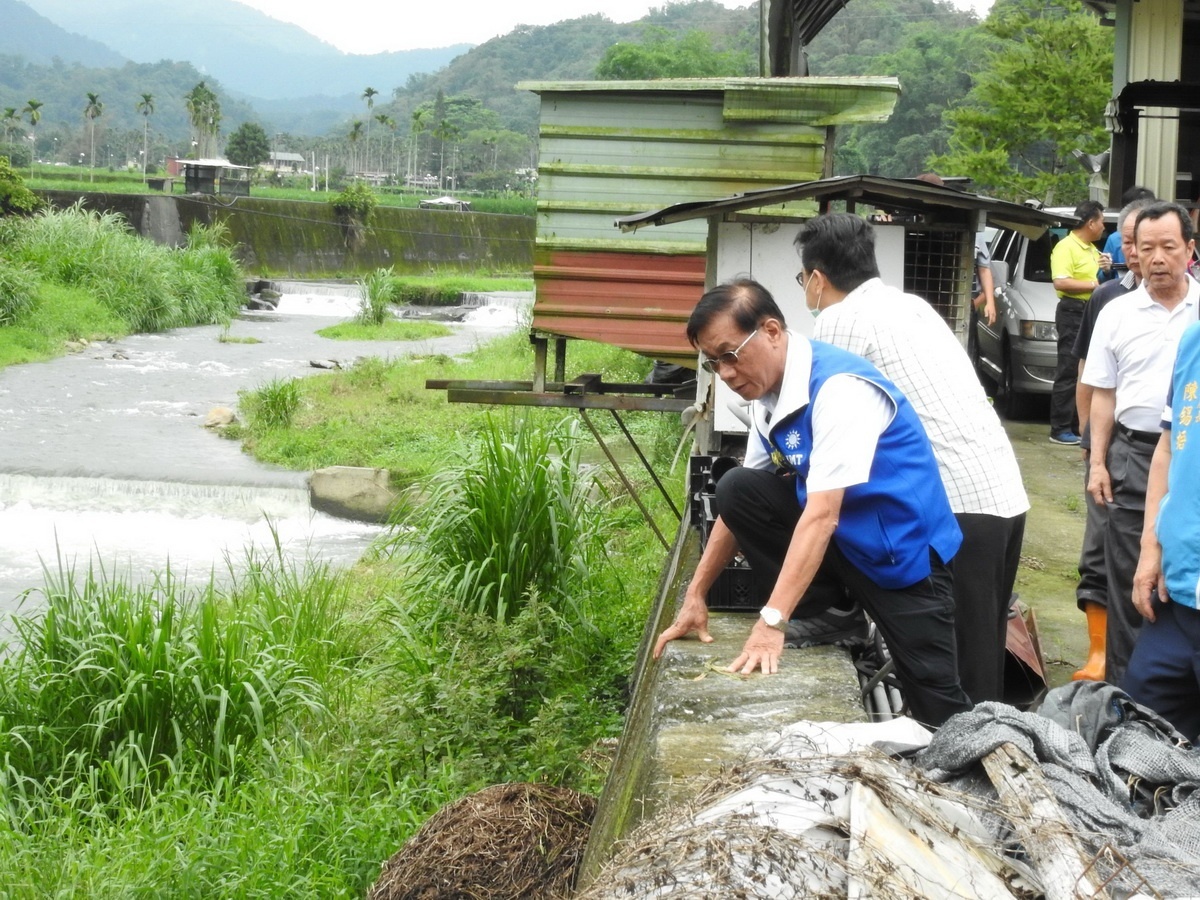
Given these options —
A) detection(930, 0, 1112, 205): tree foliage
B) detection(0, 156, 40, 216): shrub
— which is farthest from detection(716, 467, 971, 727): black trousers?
detection(0, 156, 40, 216): shrub

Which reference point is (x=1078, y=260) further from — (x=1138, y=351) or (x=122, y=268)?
(x=122, y=268)

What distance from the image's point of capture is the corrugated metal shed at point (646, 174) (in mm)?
8102

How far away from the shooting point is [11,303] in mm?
22672

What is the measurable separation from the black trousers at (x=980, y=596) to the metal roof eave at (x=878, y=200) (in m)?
2.45

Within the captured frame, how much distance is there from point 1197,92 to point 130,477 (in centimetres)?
1093

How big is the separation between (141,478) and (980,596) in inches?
468

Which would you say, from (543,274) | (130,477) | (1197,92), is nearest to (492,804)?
(543,274)

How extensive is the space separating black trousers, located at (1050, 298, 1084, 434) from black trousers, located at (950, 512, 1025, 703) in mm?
5510

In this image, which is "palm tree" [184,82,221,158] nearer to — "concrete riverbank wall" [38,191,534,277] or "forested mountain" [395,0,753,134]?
"concrete riverbank wall" [38,191,534,277]

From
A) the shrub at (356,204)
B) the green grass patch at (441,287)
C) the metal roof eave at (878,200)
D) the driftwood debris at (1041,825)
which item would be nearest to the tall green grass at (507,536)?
the metal roof eave at (878,200)

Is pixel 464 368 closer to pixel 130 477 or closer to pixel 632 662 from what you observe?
pixel 130 477

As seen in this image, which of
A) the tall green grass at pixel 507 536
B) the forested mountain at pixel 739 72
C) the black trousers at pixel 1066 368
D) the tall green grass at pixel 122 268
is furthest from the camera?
the forested mountain at pixel 739 72

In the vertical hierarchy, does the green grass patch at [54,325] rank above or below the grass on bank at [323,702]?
above

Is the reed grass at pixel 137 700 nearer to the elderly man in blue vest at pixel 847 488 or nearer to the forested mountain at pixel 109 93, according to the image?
the elderly man in blue vest at pixel 847 488
